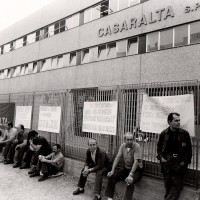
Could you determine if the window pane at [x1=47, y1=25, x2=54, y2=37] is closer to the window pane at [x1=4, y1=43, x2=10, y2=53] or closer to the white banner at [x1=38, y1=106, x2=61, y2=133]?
the window pane at [x1=4, y1=43, x2=10, y2=53]

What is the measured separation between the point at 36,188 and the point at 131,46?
38.5 ft

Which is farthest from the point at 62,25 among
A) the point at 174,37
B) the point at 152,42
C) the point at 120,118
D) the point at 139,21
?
the point at 120,118

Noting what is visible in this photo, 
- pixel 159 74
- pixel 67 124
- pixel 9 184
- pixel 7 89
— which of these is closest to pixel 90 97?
pixel 67 124

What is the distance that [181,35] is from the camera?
13195mm

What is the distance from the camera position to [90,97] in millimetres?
6449

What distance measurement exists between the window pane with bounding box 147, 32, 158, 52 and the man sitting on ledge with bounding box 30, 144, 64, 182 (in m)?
9.58

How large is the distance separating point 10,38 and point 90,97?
81.4ft

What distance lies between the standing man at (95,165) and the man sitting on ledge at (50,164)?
4.36ft

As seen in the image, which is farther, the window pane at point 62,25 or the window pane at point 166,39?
the window pane at point 62,25

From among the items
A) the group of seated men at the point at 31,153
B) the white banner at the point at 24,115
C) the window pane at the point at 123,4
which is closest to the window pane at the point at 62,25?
the window pane at the point at 123,4

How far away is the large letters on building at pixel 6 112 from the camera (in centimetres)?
1031

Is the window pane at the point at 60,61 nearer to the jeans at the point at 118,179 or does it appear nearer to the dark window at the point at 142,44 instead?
the dark window at the point at 142,44

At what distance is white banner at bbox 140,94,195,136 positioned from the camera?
14.7ft

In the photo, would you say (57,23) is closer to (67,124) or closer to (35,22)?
(35,22)
